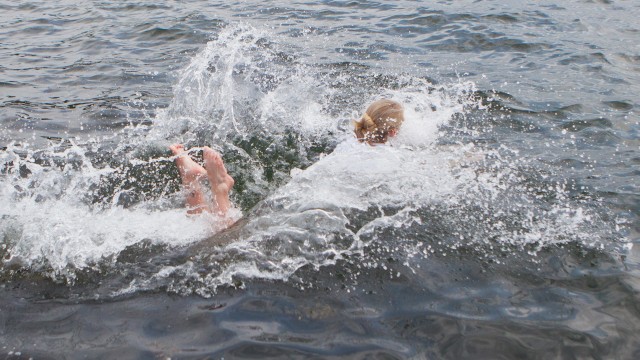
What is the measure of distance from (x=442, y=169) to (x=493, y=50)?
14.1 feet

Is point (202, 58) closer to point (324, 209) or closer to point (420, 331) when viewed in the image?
point (324, 209)

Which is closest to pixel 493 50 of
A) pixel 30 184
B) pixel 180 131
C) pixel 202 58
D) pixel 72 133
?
pixel 202 58

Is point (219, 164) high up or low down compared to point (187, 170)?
up

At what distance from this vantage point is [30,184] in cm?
533

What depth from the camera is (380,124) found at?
5.88 m

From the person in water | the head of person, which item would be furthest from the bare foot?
the head of person

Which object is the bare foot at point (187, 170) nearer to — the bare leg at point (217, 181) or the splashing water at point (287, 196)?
the splashing water at point (287, 196)

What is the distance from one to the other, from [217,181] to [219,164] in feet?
0.48

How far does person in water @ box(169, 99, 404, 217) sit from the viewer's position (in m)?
5.04

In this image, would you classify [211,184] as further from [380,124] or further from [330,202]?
[380,124]

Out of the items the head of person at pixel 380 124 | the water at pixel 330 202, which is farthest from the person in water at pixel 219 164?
the water at pixel 330 202

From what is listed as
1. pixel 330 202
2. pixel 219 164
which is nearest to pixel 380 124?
pixel 330 202

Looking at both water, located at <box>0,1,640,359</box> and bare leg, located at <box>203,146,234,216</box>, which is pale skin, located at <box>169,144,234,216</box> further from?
water, located at <box>0,1,640,359</box>

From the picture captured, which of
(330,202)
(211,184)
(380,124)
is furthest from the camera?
(380,124)
